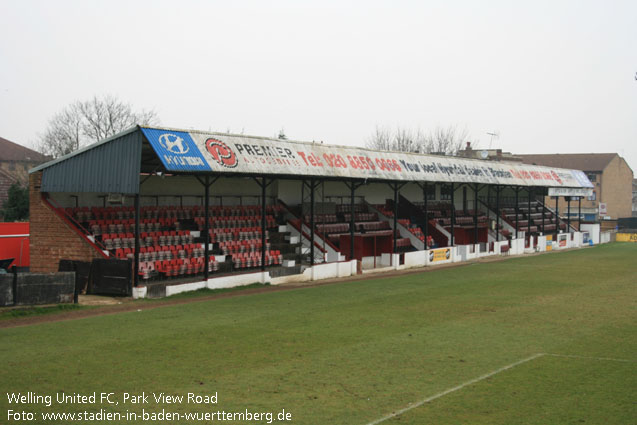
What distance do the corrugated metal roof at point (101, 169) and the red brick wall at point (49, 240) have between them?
28.5 inches

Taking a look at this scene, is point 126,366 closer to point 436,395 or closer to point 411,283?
point 436,395

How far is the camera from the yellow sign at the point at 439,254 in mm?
37263

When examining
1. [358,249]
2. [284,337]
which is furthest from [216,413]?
[358,249]

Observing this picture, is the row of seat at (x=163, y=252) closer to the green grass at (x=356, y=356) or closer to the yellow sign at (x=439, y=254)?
the green grass at (x=356, y=356)

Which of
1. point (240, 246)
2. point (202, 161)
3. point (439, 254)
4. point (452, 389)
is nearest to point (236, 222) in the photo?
point (240, 246)

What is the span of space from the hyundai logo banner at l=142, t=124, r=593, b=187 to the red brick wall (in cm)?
500

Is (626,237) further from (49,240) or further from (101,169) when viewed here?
(49,240)

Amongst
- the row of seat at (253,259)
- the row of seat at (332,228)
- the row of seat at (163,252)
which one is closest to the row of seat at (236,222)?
the row of seat at (253,259)

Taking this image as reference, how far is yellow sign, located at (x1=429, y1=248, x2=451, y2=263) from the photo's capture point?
122ft

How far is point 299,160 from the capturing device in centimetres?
2683

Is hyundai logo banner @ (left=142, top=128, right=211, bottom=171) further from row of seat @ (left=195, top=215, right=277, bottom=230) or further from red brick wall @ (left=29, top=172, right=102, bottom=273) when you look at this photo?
row of seat @ (left=195, top=215, right=277, bottom=230)

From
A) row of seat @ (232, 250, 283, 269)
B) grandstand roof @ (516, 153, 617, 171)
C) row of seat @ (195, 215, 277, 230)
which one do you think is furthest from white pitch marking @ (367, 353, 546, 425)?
grandstand roof @ (516, 153, 617, 171)

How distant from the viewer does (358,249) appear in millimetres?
31781

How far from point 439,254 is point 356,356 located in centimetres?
2669
